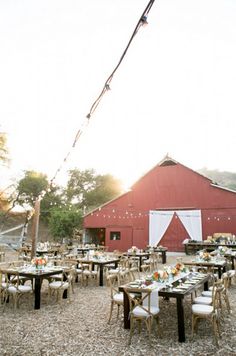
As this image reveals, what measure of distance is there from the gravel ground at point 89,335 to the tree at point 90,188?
34.1 metres

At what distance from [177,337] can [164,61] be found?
4.68 m

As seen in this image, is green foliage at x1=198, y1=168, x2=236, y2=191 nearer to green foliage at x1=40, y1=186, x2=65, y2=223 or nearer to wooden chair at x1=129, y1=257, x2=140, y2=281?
green foliage at x1=40, y1=186, x2=65, y2=223

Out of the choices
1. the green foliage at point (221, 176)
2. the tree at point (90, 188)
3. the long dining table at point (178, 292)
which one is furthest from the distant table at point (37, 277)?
the green foliage at point (221, 176)

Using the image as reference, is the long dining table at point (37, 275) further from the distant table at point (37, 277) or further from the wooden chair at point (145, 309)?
the wooden chair at point (145, 309)

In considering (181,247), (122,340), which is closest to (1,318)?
(122,340)

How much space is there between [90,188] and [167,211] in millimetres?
22831

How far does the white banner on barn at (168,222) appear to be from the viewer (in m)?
20.0

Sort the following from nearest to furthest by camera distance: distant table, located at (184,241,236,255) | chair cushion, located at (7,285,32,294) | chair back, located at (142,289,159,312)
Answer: chair back, located at (142,289,159,312) < chair cushion, located at (7,285,32,294) < distant table, located at (184,241,236,255)

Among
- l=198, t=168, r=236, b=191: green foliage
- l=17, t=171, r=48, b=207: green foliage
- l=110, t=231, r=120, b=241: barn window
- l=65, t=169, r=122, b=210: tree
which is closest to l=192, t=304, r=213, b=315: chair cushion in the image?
l=110, t=231, r=120, b=241: barn window

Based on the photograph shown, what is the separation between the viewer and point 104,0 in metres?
4.35

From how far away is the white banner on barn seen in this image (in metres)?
20.0

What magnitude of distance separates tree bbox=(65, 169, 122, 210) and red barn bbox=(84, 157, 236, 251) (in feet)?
55.2

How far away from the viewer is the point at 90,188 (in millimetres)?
42531

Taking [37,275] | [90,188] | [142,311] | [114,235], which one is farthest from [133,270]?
[90,188]
